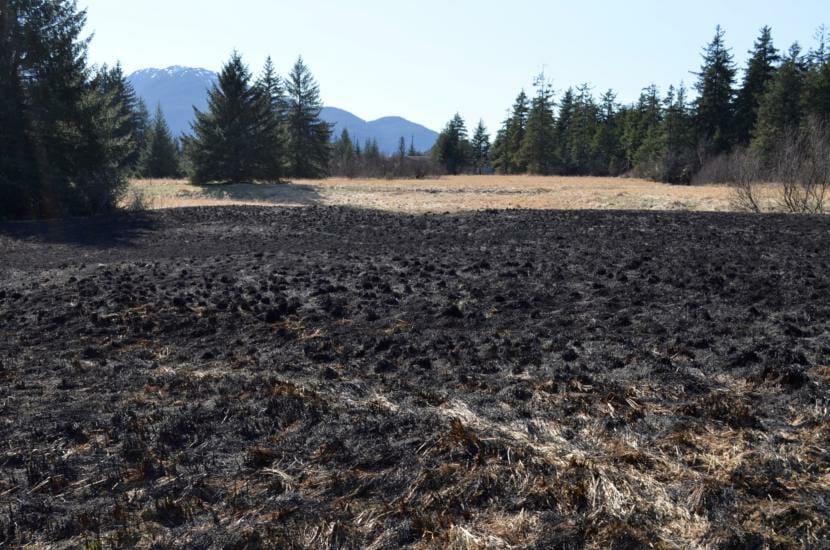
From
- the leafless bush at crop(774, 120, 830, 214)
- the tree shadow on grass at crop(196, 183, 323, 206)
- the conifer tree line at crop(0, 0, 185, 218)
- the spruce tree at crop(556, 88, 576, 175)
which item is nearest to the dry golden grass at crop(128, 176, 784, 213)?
the tree shadow on grass at crop(196, 183, 323, 206)

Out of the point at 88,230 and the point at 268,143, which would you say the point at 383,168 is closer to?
the point at 268,143

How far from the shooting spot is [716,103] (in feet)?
168

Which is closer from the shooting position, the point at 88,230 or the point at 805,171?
the point at 88,230

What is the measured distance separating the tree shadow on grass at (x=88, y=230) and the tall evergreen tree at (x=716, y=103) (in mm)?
47031

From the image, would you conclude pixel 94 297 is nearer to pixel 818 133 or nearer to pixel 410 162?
pixel 818 133

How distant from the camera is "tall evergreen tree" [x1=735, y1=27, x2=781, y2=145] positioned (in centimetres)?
5094

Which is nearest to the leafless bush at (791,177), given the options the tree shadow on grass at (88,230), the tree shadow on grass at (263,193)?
the tree shadow on grass at (88,230)

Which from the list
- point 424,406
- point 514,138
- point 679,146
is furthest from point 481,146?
point 424,406

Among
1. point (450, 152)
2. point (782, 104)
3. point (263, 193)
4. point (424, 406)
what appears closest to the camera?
point (424, 406)

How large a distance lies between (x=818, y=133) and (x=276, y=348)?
2122 cm

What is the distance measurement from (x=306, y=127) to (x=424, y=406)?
55.4 metres

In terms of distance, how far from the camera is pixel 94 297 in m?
7.86

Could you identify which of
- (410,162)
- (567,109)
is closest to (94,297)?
(410,162)

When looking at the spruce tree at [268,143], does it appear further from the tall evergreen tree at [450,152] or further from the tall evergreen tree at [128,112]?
the tall evergreen tree at [450,152]
